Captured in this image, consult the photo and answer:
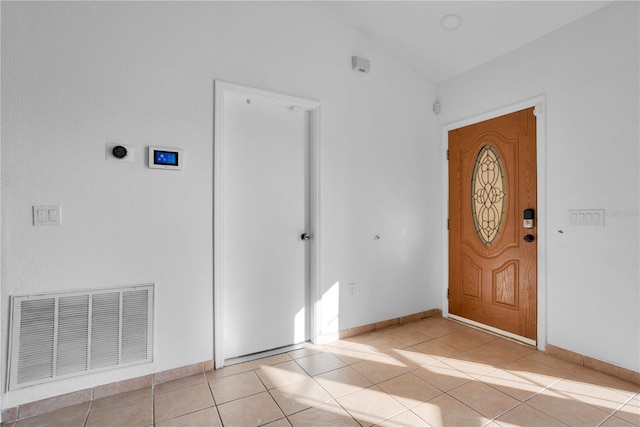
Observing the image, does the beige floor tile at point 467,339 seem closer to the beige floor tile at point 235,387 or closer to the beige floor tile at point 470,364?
the beige floor tile at point 470,364

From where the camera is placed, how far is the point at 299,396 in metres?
2.04

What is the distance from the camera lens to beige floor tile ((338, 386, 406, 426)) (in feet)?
5.97

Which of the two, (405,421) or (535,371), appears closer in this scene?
(405,421)

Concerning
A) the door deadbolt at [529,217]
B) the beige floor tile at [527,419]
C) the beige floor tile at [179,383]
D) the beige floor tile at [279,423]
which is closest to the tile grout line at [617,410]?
the beige floor tile at [527,419]

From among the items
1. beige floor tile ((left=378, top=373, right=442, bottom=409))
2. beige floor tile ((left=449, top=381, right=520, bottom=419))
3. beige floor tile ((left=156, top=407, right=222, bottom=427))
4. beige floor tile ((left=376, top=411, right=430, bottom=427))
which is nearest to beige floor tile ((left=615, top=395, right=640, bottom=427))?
beige floor tile ((left=449, top=381, right=520, bottom=419))

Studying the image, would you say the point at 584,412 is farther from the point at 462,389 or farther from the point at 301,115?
the point at 301,115

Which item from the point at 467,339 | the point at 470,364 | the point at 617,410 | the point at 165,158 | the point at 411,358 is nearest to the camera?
the point at 617,410

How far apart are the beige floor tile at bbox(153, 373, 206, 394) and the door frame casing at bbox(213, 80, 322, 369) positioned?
16cm

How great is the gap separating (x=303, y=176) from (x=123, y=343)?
1834 millimetres

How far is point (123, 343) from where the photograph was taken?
6.82ft

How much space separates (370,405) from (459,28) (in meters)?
3.12

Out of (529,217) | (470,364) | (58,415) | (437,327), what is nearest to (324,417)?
(470,364)

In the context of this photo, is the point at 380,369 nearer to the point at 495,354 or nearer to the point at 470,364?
the point at 470,364

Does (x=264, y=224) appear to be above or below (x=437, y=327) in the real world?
above
